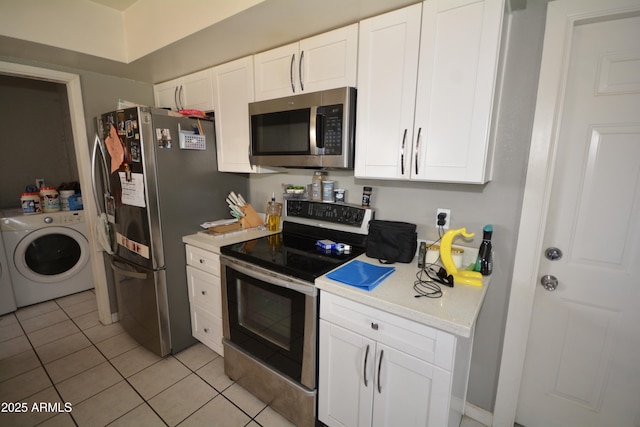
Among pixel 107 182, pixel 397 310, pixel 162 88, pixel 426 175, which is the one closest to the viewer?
pixel 397 310

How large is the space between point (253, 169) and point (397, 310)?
1376 mm

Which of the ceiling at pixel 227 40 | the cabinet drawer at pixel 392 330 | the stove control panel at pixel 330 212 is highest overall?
the ceiling at pixel 227 40

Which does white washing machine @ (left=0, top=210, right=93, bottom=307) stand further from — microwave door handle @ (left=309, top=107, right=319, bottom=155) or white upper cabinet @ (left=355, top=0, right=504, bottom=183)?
white upper cabinet @ (left=355, top=0, right=504, bottom=183)

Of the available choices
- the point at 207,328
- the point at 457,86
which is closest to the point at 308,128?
the point at 457,86

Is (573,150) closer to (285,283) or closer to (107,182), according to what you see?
(285,283)

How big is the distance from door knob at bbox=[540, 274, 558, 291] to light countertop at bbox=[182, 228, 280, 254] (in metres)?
1.68

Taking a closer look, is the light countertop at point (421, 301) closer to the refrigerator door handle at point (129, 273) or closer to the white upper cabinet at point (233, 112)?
the white upper cabinet at point (233, 112)

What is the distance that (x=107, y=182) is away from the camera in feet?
7.06

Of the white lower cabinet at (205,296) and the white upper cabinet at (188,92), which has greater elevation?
the white upper cabinet at (188,92)

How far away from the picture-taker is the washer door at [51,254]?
276cm

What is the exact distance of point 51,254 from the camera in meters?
2.96

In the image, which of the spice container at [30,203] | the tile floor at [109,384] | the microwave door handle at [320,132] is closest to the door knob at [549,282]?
the tile floor at [109,384]

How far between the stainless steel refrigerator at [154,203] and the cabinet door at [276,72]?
0.59 m

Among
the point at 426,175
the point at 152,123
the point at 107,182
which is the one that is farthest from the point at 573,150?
the point at 107,182
